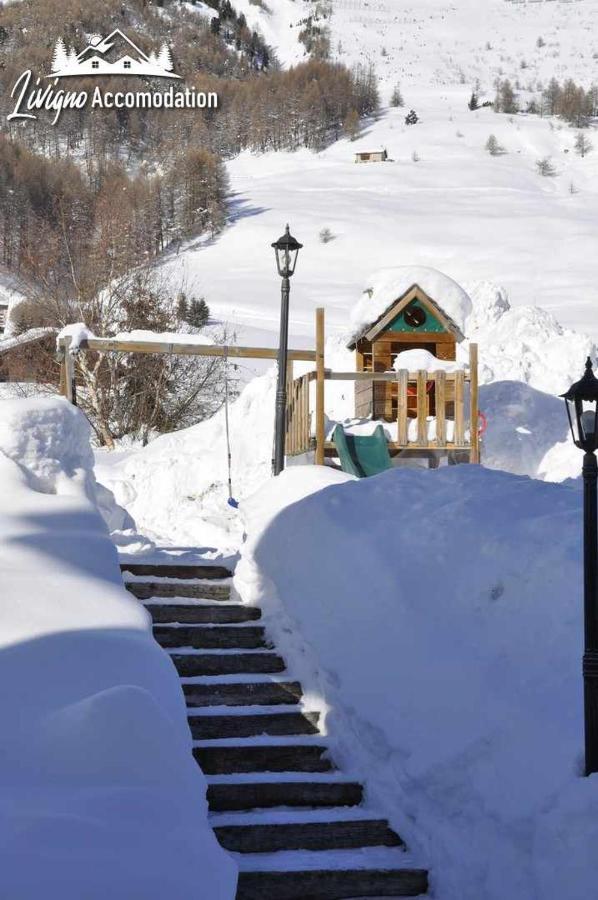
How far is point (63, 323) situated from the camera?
2453 cm

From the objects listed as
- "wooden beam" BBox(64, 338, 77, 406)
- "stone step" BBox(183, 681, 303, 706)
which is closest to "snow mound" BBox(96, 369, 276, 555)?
"wooden beam" BBox(64, 338, 77, 406)

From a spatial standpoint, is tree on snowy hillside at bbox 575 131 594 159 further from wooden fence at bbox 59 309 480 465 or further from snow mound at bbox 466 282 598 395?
wooden fence at bbox 59 309 480 465

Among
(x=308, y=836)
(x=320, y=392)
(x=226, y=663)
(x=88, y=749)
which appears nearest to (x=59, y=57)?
(x=320, y=392)

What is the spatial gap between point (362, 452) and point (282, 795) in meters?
7.24

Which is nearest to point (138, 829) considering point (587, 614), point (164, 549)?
point (587, 614)

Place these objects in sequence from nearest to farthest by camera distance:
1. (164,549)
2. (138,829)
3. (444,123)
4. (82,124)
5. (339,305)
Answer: (138,829) → (164,549) → (339,305) → (444,123) → (82,124)

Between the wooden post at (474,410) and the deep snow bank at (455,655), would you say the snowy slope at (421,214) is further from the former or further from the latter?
the deep snow bank at (455,655)

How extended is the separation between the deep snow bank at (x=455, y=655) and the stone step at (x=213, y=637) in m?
0.14

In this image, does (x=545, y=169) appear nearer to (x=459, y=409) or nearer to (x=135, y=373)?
(x=135, y=373)

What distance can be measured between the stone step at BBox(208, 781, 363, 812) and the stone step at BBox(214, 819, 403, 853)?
0.31 metres

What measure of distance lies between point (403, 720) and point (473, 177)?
177ft

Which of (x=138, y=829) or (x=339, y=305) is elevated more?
(x=138, y=829)

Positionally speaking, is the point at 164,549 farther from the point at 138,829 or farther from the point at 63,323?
the point at 63,323

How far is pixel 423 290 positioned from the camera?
15.4m
